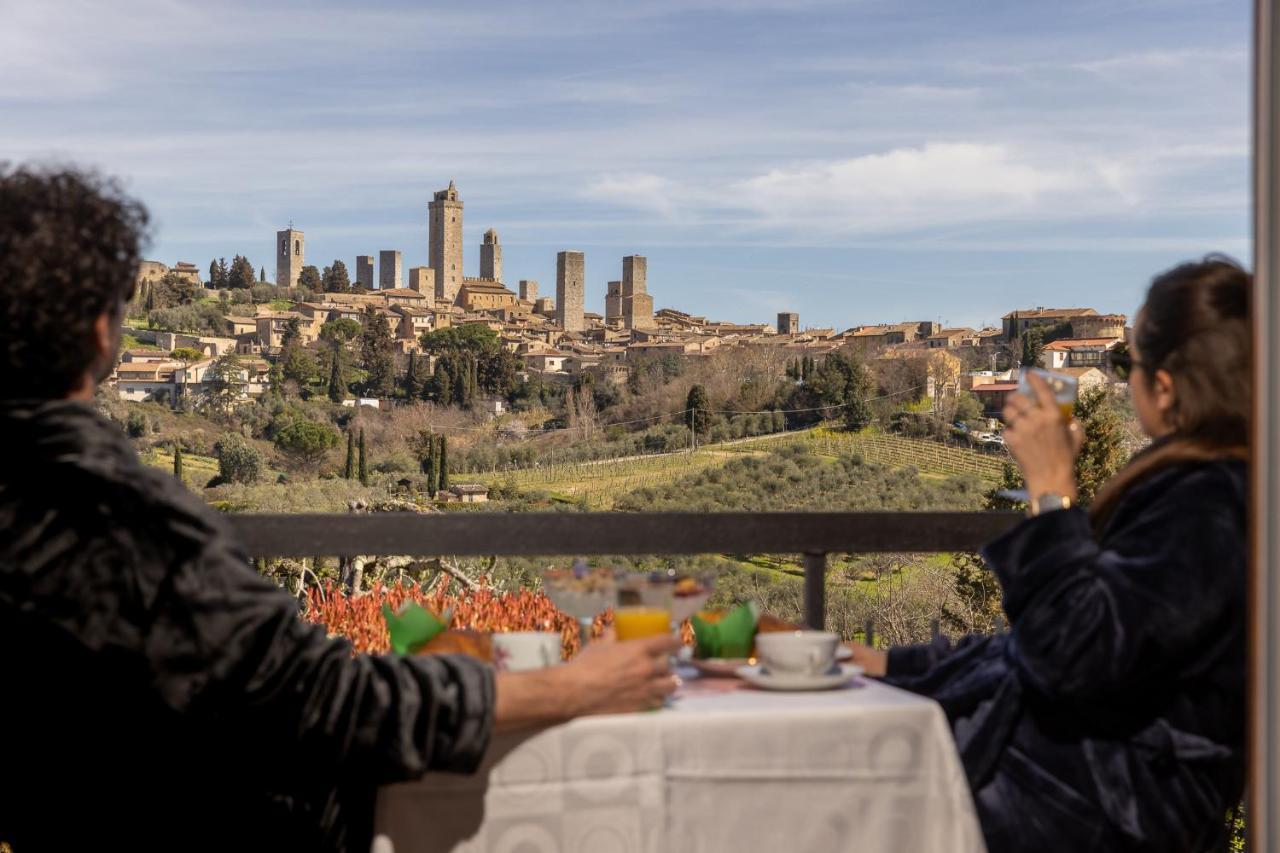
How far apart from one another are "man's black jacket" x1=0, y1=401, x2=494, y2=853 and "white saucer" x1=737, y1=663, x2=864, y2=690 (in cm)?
37

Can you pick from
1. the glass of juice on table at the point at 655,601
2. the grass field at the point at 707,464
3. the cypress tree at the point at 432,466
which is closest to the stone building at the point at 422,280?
the cypress tree at the point at 432,466

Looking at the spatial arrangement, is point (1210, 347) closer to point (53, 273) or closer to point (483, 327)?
point (53, 273)

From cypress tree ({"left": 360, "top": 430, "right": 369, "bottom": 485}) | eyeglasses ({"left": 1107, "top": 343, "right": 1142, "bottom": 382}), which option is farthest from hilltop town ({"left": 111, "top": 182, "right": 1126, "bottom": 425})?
eyeglasses ({"left": 1107, "top": 343, "right": 1142, "bottom": 382})

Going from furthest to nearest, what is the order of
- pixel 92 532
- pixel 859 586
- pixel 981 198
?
pixel 981 198 < pixel 859 586 < pixel 92 532

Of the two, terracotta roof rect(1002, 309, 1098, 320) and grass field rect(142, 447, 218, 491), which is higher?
terracotta roof rect(1002, 309, 1098, 320)

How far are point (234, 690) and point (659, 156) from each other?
56.4m

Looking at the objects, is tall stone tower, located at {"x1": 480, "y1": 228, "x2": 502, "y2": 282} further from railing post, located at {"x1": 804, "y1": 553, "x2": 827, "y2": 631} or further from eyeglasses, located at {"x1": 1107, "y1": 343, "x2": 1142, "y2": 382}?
eyeglasses, located at {"x1": 1107, "y1": 343, "x2": 1142, "y2": 382}

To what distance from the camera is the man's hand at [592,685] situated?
1.12 m

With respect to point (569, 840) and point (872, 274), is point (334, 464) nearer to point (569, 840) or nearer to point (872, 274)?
point (872, 274)

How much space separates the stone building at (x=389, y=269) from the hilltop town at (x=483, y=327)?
0.08 metres

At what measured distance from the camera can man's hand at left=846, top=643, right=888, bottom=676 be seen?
1.57 metres

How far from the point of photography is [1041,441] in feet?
4.55

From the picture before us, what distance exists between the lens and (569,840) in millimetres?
1170

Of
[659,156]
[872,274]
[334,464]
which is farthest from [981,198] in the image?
[334,464]
